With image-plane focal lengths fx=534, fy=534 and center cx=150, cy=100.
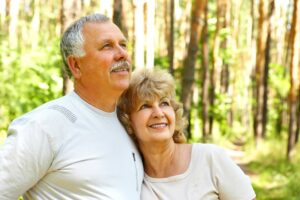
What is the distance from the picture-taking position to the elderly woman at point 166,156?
9.39 feet

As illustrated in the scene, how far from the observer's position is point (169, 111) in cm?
293

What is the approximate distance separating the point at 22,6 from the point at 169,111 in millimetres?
37654

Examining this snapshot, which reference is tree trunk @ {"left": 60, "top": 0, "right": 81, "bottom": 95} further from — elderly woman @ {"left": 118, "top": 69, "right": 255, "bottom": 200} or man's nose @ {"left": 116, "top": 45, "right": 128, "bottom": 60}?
man's nose @ {"left": 116, "top": 45, "right": 128, "bottom": 60}

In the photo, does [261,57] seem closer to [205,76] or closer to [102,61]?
[205,76]

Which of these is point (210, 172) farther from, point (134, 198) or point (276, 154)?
point (276, 154)

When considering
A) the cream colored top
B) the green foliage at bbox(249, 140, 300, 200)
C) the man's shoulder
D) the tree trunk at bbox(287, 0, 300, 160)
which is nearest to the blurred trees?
the tree trunk at bbox(287, 0, 300, 160)

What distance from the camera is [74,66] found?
9.02ft

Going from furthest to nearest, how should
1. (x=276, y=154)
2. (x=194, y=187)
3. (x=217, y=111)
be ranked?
(x=217, y=111) → (x=276, y=154) → (x=194, y=187)

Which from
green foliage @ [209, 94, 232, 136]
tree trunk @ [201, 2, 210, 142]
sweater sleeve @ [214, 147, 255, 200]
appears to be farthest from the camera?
green foliage @ [209, 94, 232, 136]

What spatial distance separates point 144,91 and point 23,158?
806 mm

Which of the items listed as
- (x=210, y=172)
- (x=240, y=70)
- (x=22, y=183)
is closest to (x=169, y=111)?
(x=210, y=172)

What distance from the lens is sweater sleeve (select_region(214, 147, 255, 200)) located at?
9.29ft

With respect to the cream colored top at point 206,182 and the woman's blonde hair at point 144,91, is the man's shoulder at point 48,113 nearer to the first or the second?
the woman's blonde hair at point 144,91

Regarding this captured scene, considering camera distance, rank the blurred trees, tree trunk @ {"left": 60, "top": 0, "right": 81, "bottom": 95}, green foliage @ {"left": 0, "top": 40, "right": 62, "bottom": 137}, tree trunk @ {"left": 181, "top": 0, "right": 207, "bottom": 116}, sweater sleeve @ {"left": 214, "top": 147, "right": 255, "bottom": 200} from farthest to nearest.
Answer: tree trunk @ {"left": 181, "top": 0, "right": 207, "bottom": 116}, the blurred trees, green foliage @ {"left": 0, "top": 40, "right": 62, "bottom": 137}, tree trunk @ {"left": 60, "top": 0, "right": 81, "bottom": 95}, sweater sleeve @ {"left": 214, "top": 147, "right": 255, "bottom": 200}
